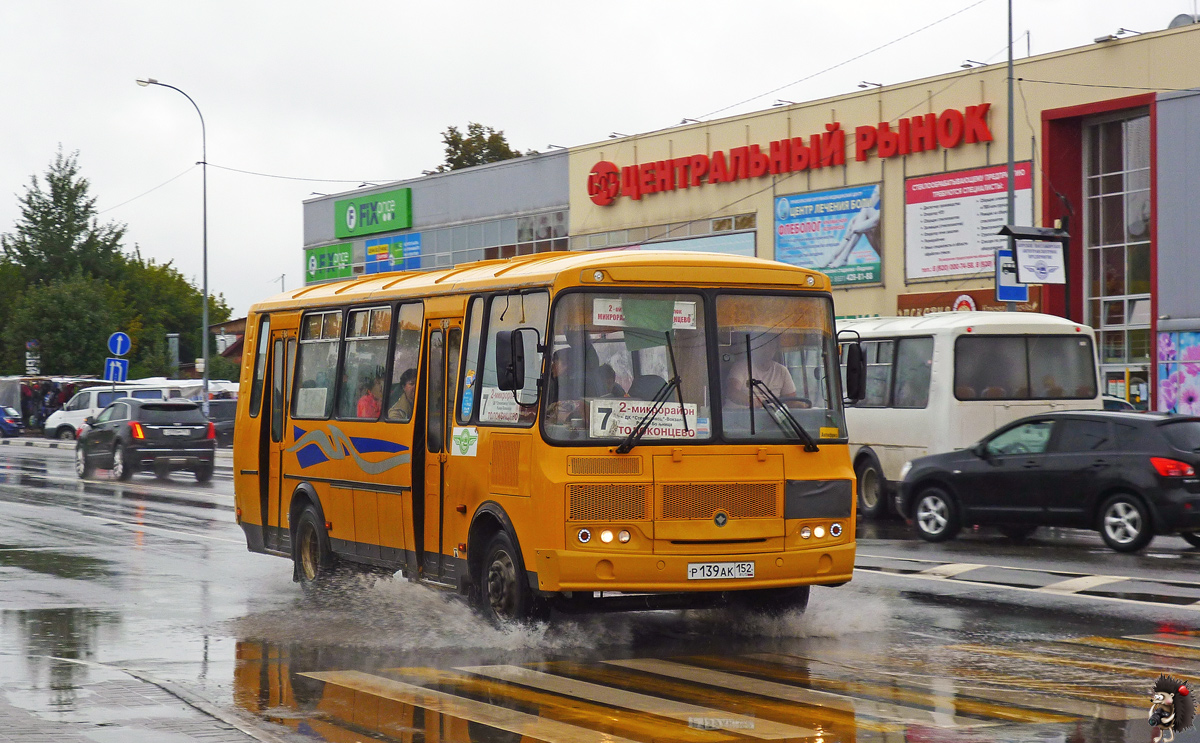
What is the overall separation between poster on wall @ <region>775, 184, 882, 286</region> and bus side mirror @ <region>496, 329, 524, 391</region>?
97.5ft

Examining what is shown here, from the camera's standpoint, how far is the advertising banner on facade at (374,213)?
60281 millimetres

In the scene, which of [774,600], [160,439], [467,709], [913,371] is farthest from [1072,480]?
[160,439]

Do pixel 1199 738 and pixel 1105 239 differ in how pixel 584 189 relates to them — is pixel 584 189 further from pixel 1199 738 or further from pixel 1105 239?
pixel 1199 738

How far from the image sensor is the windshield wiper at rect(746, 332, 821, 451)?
33.5 feet

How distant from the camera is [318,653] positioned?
10.1 metres

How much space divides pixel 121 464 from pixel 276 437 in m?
18.8

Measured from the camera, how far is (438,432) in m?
11.4

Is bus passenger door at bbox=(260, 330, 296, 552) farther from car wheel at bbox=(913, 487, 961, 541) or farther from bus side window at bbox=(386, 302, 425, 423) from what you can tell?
car wheel at bbox=(913, 487, 961, 541)

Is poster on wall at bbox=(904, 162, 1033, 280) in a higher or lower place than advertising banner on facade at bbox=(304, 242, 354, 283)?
lower

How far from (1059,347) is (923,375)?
185 cm

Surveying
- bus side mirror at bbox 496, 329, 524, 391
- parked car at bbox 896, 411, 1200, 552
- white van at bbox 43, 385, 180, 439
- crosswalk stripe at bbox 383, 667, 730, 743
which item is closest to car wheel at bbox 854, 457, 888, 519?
parked car at bbox 896, 411, 1200, 552

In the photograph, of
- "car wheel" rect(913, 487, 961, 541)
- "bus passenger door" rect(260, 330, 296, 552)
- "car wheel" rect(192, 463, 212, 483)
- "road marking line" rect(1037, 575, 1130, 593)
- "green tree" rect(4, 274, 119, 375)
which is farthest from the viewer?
"green tree" rect(4, 274, 119, 375)

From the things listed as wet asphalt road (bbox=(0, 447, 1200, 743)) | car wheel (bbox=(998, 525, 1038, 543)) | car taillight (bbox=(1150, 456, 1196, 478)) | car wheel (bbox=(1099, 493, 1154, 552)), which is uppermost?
car taillight (bbox=(1150, 456, 1196, 478))

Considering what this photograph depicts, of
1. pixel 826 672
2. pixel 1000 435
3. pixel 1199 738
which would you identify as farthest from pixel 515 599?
pixel 1000 435
